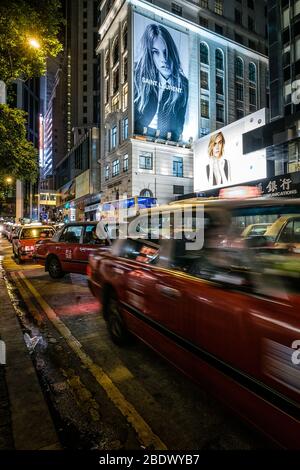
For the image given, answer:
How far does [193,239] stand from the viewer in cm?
316

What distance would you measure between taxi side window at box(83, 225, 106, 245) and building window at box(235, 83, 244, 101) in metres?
44.9

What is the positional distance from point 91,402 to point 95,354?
1084 millimetres

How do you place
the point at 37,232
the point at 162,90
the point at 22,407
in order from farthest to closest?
1. the point at 162,90
2. the point at 37,232
3. the point at 22,407

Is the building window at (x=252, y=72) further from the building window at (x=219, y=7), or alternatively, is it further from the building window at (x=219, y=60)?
the building window at (x=219, y=7)

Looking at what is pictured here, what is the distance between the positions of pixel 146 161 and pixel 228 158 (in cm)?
1130

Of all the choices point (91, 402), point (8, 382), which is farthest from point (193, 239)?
point (8, 382)

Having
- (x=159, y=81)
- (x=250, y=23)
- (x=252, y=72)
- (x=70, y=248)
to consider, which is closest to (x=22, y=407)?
(x=70, y=248)

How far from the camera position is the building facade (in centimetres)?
3544

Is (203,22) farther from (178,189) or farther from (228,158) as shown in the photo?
(228,158)

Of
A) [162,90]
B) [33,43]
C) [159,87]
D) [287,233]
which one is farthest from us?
[162,90]

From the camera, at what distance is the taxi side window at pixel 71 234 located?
8750 mm

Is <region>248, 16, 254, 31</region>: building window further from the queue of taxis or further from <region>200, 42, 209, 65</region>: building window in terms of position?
the queue of taxis

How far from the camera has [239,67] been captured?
46031 millimetres
